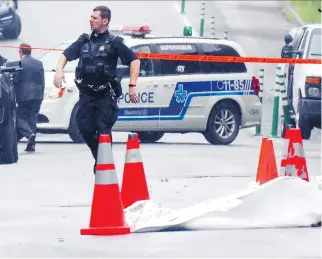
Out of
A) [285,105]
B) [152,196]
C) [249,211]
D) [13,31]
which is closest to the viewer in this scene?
[249,211]

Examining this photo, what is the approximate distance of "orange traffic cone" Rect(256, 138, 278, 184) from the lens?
11766 mm

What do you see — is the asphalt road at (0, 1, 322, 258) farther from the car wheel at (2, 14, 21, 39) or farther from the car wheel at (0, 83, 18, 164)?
the car wheel at (2, 14, 21, 39)

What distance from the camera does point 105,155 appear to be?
33.4 ft

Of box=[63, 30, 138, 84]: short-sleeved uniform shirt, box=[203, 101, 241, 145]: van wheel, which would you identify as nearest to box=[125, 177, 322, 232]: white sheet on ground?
Answer: box=[63, 30, 138, 84]: short-sleeved uniform shirt

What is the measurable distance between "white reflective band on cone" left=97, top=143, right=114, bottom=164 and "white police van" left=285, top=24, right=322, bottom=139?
1181 cm

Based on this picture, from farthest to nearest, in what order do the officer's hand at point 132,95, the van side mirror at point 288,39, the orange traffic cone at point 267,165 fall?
the van side mirror at point 288,39 < the officer's hand at point 132,95 < the orange traffic cone at point 267,165

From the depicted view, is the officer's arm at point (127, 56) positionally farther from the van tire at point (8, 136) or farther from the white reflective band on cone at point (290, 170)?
the van tire at point (8, 136)

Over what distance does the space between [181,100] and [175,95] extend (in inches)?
4.9

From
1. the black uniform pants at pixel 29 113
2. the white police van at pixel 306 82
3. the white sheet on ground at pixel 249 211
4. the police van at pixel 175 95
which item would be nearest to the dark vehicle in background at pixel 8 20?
the white police van at pixel 306 82

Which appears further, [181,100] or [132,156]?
[181,100]

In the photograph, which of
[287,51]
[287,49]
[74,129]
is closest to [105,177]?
[74,129]

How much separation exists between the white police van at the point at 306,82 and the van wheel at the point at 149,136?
98.1 inches

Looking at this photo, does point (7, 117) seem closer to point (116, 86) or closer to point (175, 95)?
point (116, 86)

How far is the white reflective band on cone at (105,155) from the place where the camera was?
1017 cm
